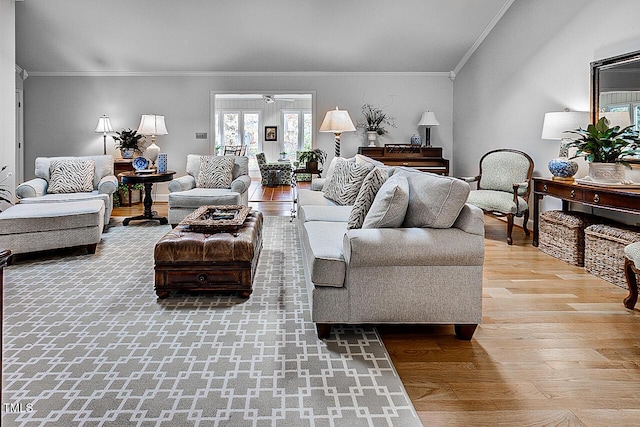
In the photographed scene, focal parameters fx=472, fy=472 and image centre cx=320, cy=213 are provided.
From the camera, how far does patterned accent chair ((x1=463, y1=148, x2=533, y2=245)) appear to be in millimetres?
5117

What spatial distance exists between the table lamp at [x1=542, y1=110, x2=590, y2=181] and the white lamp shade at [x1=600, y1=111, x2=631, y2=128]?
0.32 meters

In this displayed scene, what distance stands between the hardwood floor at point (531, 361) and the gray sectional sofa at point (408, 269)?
19cm

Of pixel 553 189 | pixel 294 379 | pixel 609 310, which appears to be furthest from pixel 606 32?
pixel 294 379

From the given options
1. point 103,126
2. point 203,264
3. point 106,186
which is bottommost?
point 203,264

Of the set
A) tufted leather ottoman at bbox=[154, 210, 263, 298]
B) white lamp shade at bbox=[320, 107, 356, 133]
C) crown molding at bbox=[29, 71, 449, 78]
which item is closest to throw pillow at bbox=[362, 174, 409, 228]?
tufted leather ottoman at bbox=[154, 210, 263, 298]

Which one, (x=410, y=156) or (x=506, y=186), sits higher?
(x=410, y=156)

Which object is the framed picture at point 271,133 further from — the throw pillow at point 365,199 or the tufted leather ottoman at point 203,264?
the throw pillow at point 365,199

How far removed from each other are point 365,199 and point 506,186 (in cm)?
361

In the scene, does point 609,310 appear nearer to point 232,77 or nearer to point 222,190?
point 222,190

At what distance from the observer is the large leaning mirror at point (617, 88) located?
3.94 metres

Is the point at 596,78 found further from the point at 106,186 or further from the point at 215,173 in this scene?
the point at 106,186

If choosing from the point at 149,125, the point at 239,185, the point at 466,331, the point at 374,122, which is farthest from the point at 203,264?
the point at 374,122

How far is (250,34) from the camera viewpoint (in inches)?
273

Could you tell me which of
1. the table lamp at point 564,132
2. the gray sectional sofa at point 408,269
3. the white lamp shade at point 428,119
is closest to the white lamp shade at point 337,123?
the table lamp at point 564,132
